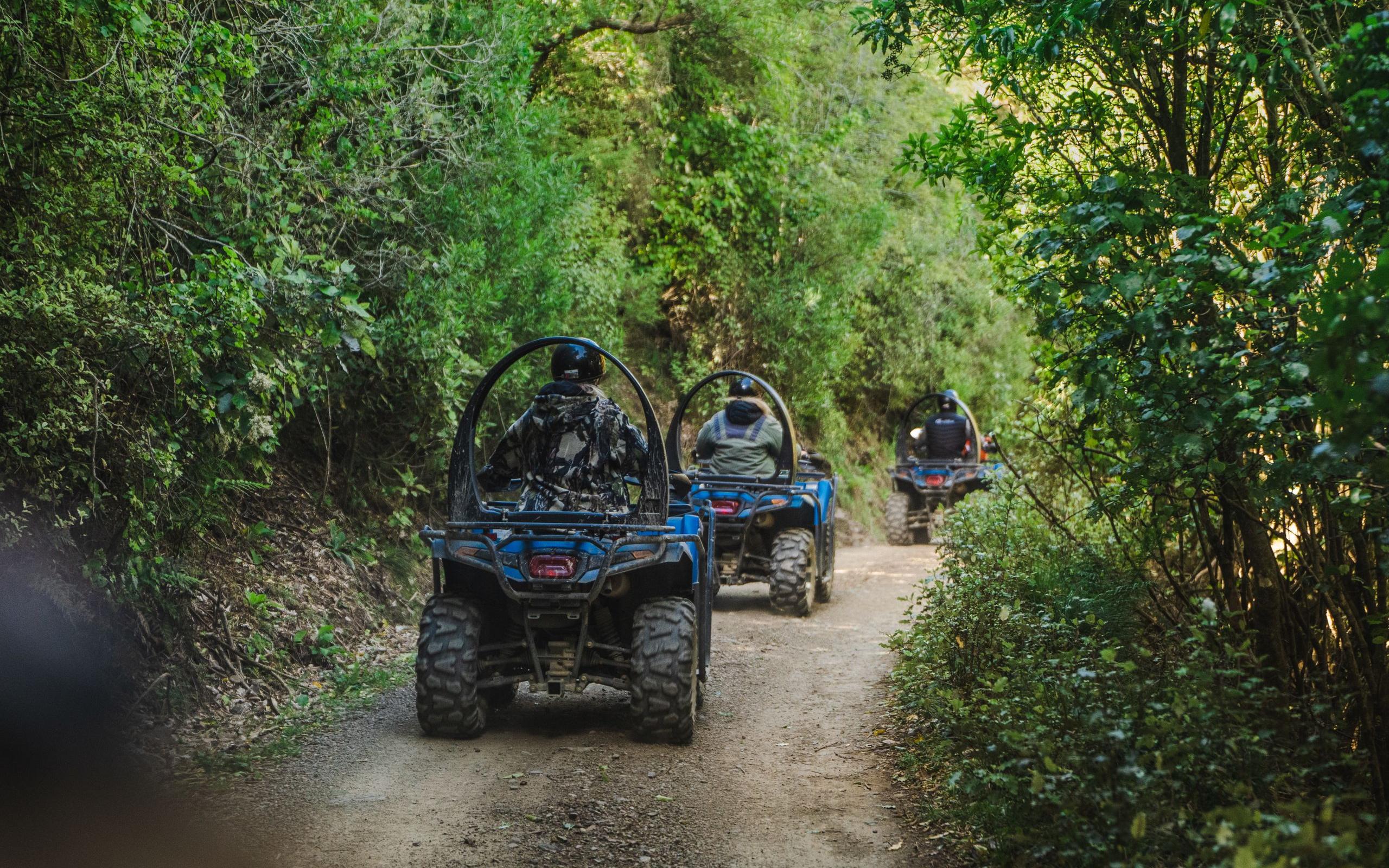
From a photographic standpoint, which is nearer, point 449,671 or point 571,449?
point 449,671

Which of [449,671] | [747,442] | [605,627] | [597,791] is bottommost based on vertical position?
[597,791]

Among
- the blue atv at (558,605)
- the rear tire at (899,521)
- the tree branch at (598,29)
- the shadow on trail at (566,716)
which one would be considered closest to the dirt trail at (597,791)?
the shadow on trail at (566,716)

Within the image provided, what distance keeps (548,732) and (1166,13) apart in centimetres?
488

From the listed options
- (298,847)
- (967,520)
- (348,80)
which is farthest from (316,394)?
(967,520)

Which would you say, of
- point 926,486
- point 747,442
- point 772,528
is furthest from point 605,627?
point 926,486

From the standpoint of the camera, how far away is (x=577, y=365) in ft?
22.4

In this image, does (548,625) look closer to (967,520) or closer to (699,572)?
(699,572)

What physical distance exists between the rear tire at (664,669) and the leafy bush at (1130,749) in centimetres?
125

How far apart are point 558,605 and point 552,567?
8.9 inches

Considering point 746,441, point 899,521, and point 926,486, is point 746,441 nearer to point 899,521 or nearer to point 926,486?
point 899,521

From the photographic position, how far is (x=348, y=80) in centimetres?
818

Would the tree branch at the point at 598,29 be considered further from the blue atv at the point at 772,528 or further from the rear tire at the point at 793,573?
the rear tire at the point at 793,573

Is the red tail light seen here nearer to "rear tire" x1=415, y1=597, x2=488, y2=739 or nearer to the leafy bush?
"rear tire" x1=415, y1=597, x2=488, y2=739

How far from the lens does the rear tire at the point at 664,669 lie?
20.0 feet
